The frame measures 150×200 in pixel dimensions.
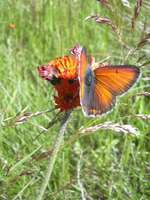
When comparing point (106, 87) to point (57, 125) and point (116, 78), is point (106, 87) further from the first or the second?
point (57, 125)

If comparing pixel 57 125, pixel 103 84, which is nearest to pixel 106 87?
pixel 103 84

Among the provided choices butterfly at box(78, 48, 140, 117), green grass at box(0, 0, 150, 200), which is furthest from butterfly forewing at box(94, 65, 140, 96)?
green grass at box(0, 0, 150, 200)

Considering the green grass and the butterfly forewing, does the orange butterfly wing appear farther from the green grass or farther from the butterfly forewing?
the green grass

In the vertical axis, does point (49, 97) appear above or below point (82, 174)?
above

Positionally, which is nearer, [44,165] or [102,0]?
[102,0]

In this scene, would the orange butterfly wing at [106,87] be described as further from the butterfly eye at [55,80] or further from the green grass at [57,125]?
the green grass at [57,125]

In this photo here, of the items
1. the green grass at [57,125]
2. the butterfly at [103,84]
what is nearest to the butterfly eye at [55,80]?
the butterfly at [103,84]

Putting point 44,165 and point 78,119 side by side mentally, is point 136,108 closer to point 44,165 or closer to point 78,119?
point 78,119

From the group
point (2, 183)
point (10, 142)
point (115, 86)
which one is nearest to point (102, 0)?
point (115, 86)
